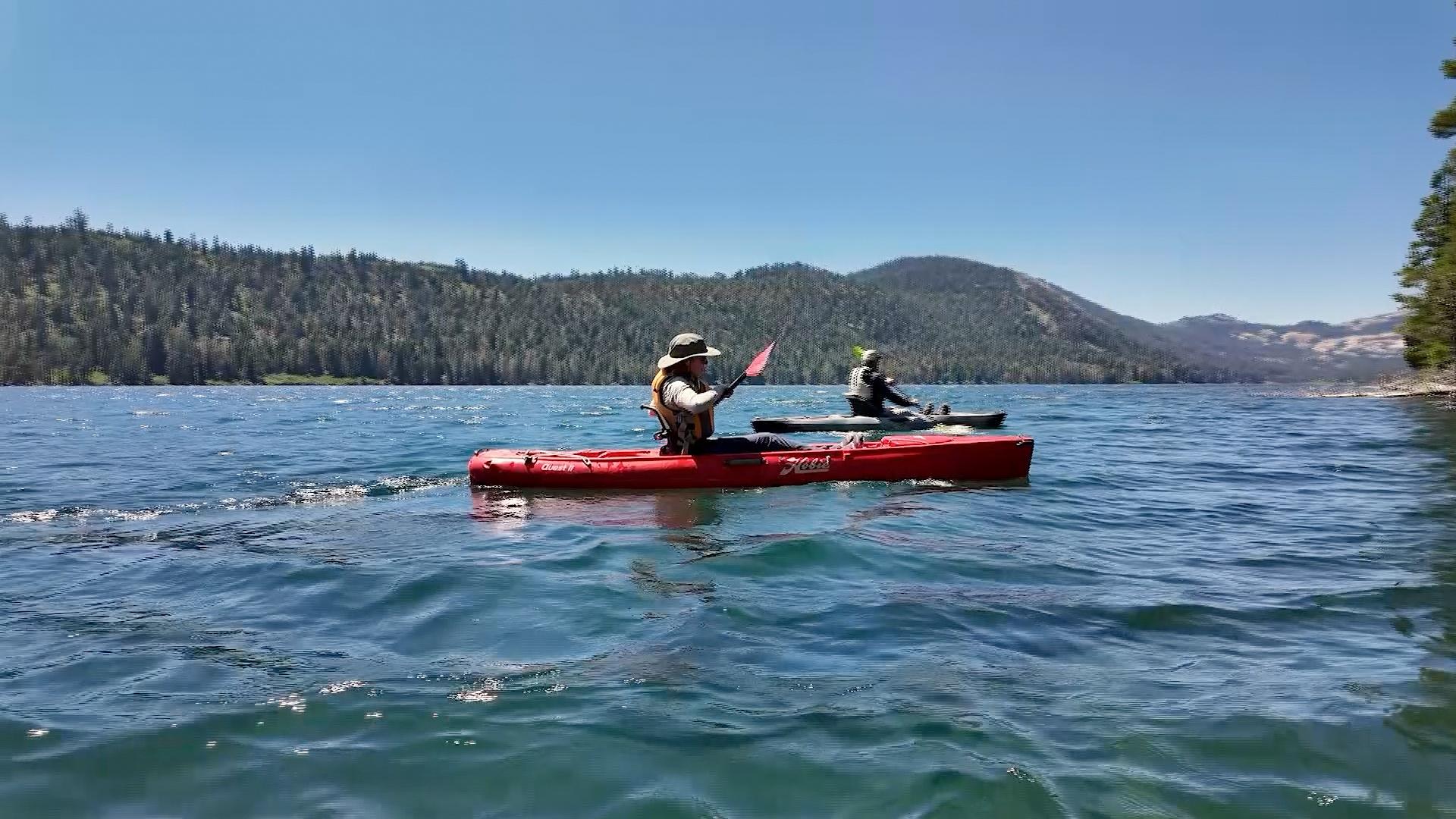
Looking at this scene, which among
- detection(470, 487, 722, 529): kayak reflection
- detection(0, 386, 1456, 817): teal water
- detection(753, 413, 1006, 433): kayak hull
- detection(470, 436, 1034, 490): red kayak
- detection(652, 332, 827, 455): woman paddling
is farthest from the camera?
detection(753, 413, 1006, 433): kayak hull

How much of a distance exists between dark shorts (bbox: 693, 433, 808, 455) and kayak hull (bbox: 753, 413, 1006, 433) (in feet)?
28.0

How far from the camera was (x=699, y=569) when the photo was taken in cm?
866

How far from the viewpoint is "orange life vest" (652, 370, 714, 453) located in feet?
45.8

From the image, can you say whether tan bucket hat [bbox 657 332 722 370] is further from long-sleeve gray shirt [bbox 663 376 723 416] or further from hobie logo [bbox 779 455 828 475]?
hobie logo [bbox 779 455 828 475]

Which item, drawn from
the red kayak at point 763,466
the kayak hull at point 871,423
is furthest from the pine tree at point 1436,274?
the red kayak at point 763,466

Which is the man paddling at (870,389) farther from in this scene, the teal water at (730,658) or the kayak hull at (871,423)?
the teal water at (730,658)

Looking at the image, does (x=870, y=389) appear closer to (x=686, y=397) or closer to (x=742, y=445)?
(x=742, y=445)

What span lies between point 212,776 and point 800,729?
298 cm

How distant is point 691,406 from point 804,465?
2906 mm

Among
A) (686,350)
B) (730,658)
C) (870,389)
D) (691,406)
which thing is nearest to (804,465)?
(691,406)

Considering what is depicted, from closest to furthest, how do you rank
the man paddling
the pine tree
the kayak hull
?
the kayak hull < the man paddling < the pine tree

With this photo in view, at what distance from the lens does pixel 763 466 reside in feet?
47.7

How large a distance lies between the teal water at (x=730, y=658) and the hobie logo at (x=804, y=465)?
1.31 m

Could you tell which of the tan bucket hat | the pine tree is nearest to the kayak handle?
the tan bucket hat
